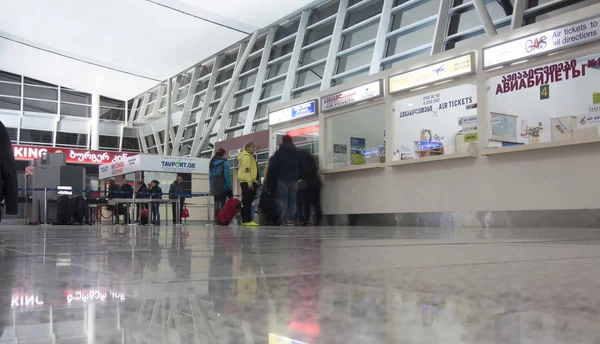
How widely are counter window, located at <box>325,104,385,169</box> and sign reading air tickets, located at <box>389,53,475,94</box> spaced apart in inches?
27.9

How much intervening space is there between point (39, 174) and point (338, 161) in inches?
366

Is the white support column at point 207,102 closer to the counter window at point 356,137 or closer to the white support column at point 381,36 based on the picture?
the white support column at point 381,36

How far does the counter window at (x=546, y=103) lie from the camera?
6434 millimetres

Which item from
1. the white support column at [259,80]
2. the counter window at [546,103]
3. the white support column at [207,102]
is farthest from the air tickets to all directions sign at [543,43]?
the white support column at [207,102]

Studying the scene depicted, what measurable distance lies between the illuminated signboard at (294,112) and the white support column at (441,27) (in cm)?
330

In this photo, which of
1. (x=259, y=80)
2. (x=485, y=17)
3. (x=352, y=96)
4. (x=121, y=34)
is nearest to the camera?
(x=352, y=96)

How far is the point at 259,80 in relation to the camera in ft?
61.8

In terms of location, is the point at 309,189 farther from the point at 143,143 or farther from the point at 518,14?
the point at 143,143

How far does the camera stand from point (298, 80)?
1722 centimetres

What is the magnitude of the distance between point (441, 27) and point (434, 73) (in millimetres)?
4407

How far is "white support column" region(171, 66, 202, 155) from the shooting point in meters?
23.7

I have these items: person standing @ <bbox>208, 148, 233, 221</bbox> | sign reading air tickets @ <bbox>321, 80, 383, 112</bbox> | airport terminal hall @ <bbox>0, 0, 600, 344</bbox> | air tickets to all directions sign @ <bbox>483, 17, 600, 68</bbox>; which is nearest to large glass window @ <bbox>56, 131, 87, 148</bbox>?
airport terminal hall @ <bbox>0, 0, 600, 344</bbox>

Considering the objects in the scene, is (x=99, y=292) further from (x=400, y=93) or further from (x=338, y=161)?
(x=338, y=161)

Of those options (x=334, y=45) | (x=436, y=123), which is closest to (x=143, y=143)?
(x=334, y=45)
